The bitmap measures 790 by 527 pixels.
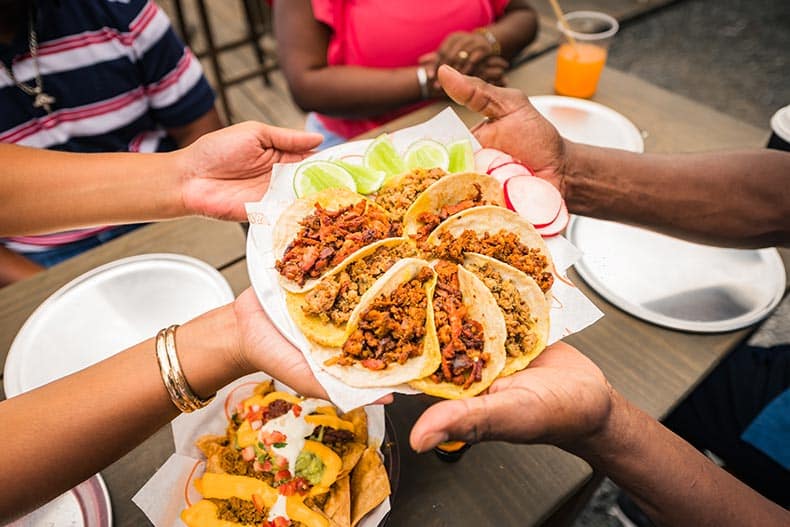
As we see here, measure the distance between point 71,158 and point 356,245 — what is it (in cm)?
129

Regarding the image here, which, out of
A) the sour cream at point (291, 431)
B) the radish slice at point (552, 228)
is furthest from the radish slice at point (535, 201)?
the sour cream at point (291, 431)

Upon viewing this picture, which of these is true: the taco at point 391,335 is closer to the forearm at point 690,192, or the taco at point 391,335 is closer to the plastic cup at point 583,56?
the forearm at point 690,192

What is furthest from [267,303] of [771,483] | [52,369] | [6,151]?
[771,483]

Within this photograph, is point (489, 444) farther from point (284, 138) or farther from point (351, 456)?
point (284, 138)

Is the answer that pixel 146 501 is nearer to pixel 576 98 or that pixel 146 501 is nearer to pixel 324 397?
pixel 324 397

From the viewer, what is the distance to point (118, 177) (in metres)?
2.04

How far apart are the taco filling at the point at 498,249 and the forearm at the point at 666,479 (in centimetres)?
53

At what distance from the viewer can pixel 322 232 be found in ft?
5.93

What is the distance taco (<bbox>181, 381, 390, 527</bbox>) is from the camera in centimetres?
137

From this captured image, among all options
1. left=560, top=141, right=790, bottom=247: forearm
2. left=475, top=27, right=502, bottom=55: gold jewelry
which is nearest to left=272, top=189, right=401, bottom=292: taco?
left=560, top=141, right=790, bottom=247: forearm

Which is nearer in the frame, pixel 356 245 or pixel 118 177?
pixel 356 245

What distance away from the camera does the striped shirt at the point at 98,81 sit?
Result: 7.45ft

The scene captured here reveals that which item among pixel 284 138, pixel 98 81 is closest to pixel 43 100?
pixel 98 81

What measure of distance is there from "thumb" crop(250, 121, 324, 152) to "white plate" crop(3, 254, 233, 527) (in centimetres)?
59
